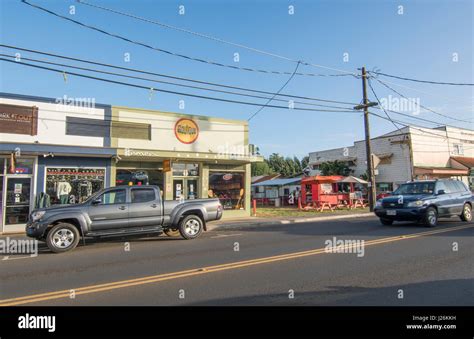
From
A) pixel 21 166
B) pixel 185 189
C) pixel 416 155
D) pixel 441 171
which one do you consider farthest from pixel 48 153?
pixel 441 171

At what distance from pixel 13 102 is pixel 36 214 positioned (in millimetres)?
7589

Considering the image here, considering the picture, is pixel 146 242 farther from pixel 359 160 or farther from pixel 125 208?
pixel 359 160

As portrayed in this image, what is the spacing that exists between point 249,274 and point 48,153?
11.9 meters

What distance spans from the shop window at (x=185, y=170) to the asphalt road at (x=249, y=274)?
27.0 ft

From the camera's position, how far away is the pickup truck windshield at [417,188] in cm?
1414

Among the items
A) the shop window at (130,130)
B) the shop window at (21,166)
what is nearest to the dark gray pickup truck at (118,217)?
the shop window at (21,166)

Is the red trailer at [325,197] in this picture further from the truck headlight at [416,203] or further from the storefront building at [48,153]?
the storefront building at [48,153]

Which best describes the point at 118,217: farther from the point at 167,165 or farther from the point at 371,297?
the point at 371,297

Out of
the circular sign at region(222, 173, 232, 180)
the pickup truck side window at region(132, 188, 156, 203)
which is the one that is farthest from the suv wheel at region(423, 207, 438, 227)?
the circular sign at region(222, 173, 232, 180)

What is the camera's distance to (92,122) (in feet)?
55.0

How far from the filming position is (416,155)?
34344 mm

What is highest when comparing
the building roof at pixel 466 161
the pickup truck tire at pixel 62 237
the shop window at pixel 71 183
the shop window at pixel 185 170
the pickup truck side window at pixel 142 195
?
the building roof at pixel 466 161

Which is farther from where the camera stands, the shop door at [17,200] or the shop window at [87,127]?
the shop window at [87,127]

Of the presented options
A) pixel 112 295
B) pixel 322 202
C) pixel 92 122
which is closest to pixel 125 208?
pixel 112 295
